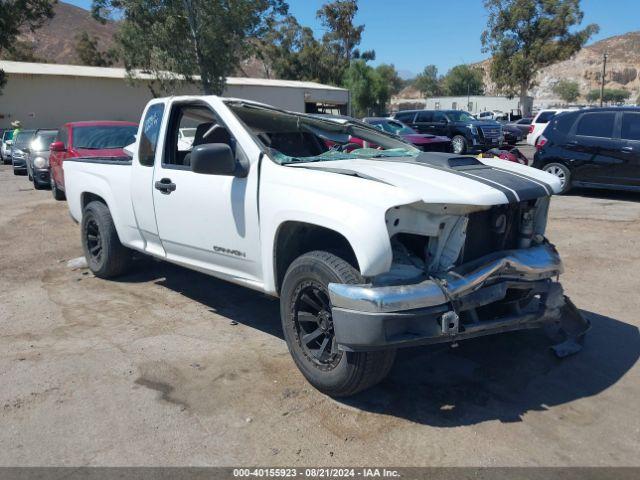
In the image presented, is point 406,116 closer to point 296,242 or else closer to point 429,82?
point 296,242

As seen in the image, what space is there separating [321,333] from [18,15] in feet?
101

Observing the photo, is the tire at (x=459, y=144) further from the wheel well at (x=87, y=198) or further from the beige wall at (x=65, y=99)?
the beige wall at (x=65, y=99)

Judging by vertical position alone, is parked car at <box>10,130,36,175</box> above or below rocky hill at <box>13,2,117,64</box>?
below

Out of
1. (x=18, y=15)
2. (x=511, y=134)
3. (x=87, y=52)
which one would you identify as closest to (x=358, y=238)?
(x=511, y=134)

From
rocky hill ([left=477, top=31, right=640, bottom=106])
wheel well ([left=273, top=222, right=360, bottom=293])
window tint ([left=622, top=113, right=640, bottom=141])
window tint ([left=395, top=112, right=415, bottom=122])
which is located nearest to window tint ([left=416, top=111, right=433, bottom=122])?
window tint ([left=395, top=112, right=415, bottom=122])

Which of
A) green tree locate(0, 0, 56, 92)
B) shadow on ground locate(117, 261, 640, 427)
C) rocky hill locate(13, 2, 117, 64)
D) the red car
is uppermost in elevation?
rocky hill locate(13, 2, 117, 64)

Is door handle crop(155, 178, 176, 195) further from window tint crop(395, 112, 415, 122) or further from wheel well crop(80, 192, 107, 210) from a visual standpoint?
window tint crop(395, 112, 415, 122)

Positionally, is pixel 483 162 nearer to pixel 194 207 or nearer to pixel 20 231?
pixel 194 207

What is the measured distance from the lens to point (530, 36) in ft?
127

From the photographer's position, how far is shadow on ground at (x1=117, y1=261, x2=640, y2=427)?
3.51 m

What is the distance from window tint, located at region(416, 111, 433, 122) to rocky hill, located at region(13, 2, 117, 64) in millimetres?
103209

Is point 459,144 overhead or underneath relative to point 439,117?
underneath

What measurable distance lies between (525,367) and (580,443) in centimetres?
95

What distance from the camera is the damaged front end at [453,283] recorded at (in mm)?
3141
